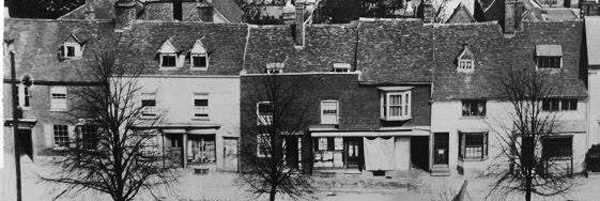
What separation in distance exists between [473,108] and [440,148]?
195 centimetres

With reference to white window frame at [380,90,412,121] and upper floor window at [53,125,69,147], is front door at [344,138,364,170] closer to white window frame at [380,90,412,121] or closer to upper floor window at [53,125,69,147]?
white window frame at [380,90,412,121]

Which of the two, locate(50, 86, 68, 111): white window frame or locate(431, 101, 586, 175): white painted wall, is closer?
locate(431, 101, 586, 175): white painted wall

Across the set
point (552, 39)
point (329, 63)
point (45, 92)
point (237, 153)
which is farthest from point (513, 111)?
point (45, 92)

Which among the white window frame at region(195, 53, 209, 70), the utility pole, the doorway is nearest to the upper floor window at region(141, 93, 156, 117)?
the white window frame at region(195, 53, 209, 70)

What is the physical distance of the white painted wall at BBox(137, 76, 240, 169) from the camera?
2833cm

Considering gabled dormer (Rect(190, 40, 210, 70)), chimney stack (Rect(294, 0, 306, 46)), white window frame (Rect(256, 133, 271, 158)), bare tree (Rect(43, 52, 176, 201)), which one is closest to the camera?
bare tree (Rect(43, 52, 176, 201))

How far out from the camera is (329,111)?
93.9 feet

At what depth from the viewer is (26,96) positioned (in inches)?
1108

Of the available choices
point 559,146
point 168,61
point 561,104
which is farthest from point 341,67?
point 559,146

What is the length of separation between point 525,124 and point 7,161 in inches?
690

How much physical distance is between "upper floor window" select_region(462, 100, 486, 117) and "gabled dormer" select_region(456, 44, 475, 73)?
4.07 ft

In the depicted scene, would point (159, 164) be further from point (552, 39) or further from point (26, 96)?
point (552, 39)

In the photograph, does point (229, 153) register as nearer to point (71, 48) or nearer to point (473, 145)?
point (71, 48)

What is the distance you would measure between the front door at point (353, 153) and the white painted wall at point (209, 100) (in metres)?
4.18
